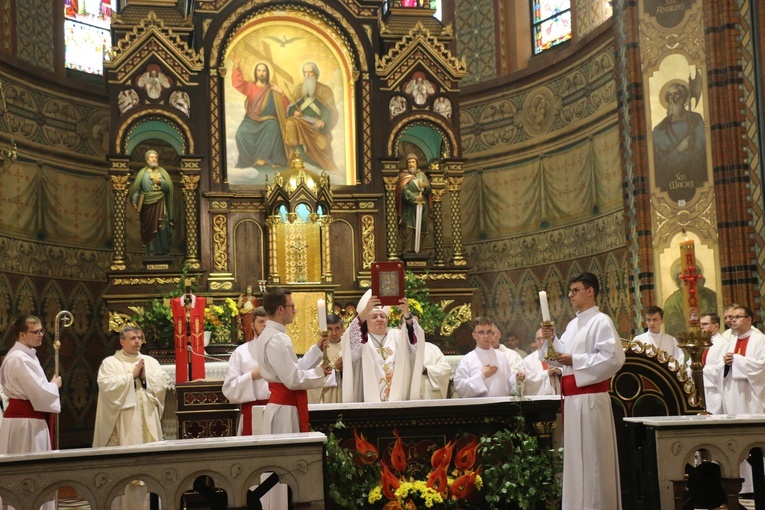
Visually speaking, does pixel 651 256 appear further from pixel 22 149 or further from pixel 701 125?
pixel 22 149

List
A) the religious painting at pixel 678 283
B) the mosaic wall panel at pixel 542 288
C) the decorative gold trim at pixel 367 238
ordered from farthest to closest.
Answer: the mosaic wall panel at pixel 542 288 < the decorative gold trim at pixel 367 238 < the religious painting at pixel 678 283

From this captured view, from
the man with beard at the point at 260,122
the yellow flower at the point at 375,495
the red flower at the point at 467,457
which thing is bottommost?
the yellow flower at the point at 375,495

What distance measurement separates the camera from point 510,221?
56.1 ft

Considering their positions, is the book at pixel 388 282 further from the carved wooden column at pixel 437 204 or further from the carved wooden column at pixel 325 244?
the carved wooden column at pixel 437 204

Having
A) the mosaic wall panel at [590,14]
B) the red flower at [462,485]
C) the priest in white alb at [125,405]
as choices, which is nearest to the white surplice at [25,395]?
the priest in white alb at [125,405]

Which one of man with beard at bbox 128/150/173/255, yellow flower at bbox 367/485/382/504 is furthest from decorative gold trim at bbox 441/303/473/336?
yellow flower at bbox 367/485/382/504

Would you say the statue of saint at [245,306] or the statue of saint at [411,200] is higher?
the statue of saint at [411,200]

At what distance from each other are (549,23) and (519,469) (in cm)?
1127

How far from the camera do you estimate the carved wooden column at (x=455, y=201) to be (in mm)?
14156

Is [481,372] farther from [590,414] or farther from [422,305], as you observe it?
[422,305]

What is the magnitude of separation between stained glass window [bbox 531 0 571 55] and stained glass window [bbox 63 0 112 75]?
719cm

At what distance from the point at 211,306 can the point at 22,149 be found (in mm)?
4418

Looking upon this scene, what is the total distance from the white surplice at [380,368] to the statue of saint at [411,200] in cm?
506

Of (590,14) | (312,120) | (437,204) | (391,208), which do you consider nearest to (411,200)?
(391,208)
